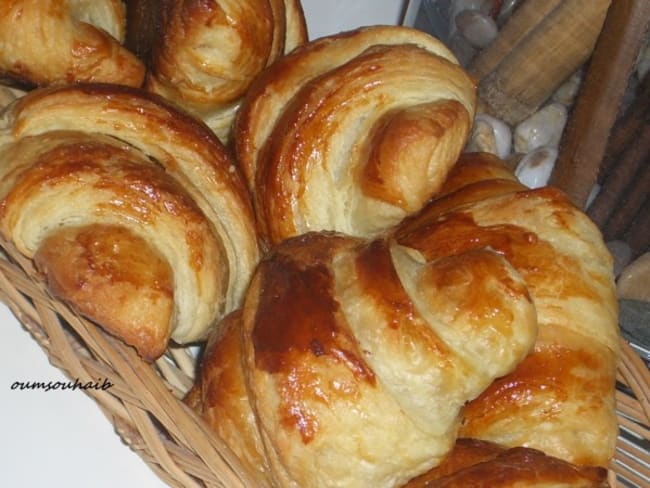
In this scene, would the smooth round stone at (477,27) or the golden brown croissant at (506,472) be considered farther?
the smooth round stone at (477,27)

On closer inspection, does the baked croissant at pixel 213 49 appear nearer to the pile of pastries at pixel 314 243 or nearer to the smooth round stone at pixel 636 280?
the pile of pastries at pixel 314 243

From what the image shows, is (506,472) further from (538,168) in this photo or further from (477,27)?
(477,27)

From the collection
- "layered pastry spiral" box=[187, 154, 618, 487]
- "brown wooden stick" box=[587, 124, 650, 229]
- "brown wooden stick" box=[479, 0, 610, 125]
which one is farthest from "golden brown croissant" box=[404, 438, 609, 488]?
"brown wooden stick" box=[479, 0, 610, 125]

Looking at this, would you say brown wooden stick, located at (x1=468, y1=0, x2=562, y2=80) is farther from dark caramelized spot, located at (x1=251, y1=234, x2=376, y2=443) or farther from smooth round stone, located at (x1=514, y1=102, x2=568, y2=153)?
dark caramelized spot, located at (x1=251, y1=234, x2=376, y2=443)

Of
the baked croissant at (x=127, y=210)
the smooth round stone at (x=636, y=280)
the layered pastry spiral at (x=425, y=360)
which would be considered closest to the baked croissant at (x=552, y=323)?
the layered pastry spiral at (x=425, y=360)

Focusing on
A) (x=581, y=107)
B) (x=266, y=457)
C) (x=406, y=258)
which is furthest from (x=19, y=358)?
(x=581, y=107)

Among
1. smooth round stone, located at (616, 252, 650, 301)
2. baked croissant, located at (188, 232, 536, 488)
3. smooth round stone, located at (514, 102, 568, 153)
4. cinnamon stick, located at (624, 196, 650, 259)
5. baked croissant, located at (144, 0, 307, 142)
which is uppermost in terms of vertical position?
baked croissant, located at (144, 0, 307, 142)

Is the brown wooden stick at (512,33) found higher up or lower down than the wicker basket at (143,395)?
higher up
